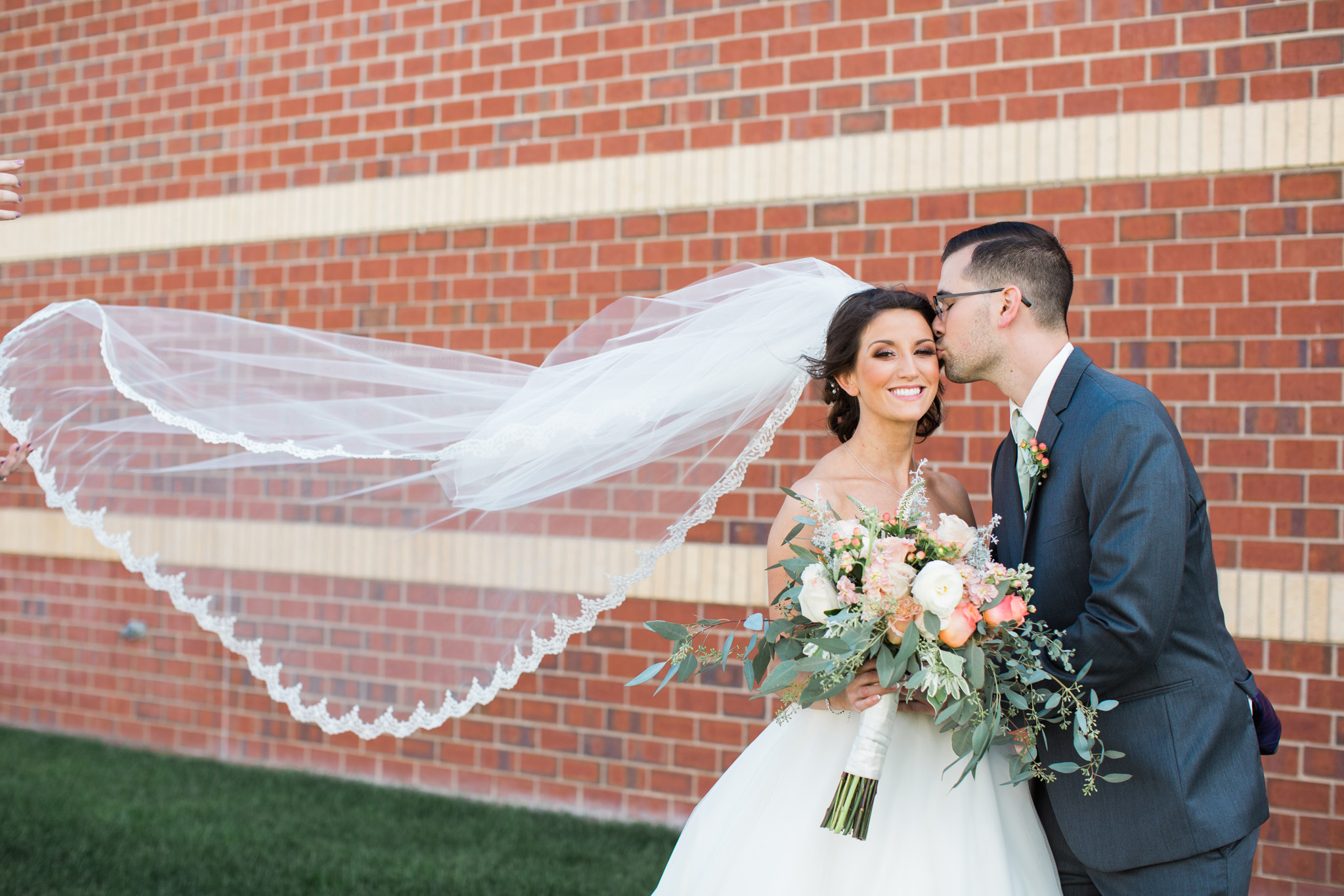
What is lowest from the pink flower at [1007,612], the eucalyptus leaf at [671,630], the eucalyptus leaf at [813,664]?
the eucalyptus leaf at [813,664]

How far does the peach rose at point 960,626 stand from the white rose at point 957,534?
204 mm

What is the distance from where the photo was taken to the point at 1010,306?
2.87 meters

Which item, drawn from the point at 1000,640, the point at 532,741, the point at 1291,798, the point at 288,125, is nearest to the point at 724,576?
the point at 532,741

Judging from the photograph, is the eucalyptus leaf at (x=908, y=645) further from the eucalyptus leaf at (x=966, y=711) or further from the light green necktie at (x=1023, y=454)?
the light green necktie at (x=1023, y=454)

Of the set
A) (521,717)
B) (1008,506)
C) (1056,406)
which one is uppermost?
(1056,406)

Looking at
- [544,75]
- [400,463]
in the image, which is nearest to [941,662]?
[400,463]

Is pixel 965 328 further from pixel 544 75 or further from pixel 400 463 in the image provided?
pixel 544 75

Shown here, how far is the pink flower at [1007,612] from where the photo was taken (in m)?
2.26

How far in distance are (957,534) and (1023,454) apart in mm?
394

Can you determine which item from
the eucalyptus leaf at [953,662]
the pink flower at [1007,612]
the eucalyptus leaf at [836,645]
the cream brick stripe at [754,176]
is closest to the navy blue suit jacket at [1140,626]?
the pink flower at [1007,612]

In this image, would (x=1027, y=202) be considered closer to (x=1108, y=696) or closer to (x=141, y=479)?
(x=1108, y=696)

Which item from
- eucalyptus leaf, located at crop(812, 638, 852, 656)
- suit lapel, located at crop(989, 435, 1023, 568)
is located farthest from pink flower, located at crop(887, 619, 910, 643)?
suit lapel, located at crop(989, 435, 1023, 568)

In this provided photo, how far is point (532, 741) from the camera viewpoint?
572 cm

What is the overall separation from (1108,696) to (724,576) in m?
2.85
